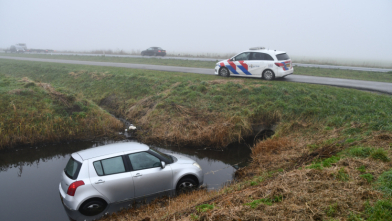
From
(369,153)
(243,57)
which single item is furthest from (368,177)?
(243,57)

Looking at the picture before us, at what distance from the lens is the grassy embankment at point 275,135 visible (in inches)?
195

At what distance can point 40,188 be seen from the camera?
805 cm

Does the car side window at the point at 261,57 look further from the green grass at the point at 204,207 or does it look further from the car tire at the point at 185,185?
the green grass at the point at 204,207

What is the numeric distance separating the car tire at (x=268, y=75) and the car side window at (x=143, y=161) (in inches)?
409

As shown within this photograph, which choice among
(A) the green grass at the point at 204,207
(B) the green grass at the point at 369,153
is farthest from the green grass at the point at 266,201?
(B) the green grass at the point at 369,153

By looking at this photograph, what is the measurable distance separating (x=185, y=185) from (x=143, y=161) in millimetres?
1365

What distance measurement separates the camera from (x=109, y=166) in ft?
21.8

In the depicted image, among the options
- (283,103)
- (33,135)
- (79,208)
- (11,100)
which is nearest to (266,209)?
(79,208)

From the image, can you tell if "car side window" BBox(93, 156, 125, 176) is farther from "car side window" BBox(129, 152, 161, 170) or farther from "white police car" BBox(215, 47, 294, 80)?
"white police car" BBox(215, 47, 294, 80)

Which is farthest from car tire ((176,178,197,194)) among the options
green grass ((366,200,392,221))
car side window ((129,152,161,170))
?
green grass ((366,200,392,221))

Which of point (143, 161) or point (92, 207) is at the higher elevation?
point (143, 161)

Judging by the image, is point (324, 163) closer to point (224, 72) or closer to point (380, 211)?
point (380, 211)

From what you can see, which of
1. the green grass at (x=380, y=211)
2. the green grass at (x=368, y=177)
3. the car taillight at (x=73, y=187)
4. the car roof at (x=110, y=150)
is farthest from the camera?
the car roof at (x=110, y=150)

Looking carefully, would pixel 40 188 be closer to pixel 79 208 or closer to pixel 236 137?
pixel 79 208
